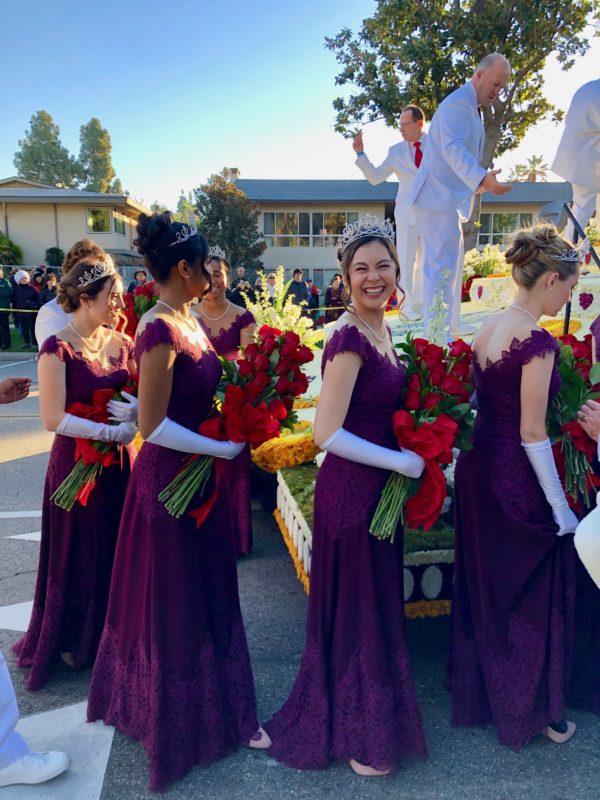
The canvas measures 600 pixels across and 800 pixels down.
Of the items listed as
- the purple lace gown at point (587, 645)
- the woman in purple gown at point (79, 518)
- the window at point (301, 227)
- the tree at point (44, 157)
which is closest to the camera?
the purple lace gown at point (587, 645)

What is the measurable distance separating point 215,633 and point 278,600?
1562 millimetres

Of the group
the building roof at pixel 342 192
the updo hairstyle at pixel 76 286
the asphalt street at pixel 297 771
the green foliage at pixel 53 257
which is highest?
the building roof at pixel 342 192

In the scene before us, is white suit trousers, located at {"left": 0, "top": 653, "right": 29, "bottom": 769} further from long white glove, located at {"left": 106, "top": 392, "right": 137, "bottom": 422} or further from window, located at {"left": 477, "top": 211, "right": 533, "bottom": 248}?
window, located at {"left": 477, "top": 211, "right": 533, "bottom": 248}

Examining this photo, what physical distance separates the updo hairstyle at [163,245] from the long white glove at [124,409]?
2.42ft

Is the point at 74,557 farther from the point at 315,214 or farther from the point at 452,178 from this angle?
the point at 315,214

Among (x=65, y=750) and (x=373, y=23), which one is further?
(x=373, y=23)

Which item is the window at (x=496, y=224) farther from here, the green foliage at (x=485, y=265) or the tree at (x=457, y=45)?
the green foliage at (x=485, y=265)

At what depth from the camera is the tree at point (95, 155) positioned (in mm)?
70781

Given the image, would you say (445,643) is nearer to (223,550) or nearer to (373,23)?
(223,550)

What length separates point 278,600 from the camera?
13.0 feet

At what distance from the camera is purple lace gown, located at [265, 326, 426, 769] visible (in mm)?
2312

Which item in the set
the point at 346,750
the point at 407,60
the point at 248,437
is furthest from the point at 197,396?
the point at 407,60

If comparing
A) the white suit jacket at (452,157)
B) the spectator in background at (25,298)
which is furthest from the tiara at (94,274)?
the spectator in background at (25,298)

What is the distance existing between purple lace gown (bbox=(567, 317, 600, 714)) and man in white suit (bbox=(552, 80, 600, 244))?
5336mm
